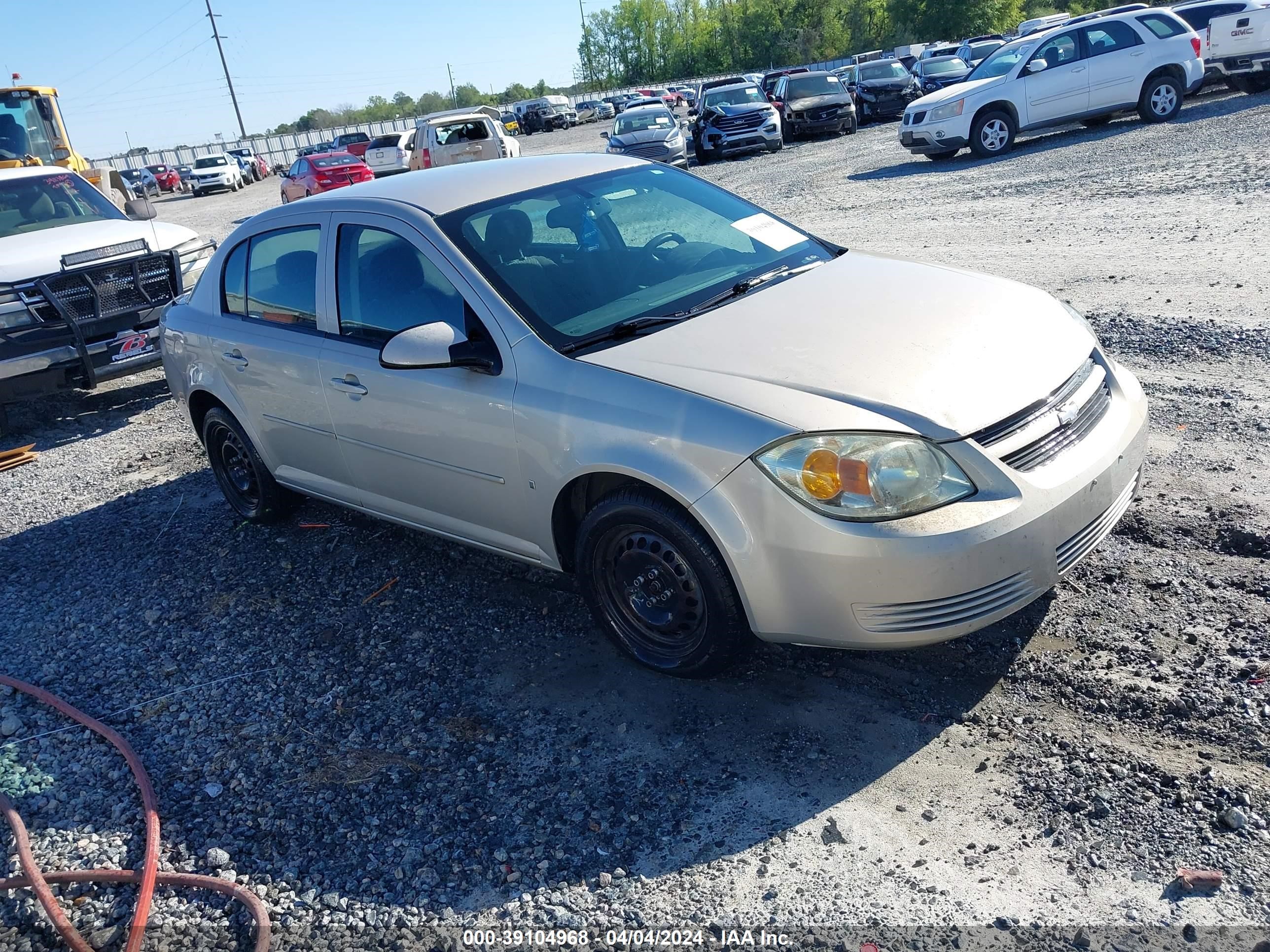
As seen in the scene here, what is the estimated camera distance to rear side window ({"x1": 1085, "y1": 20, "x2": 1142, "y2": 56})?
15625 millimetres

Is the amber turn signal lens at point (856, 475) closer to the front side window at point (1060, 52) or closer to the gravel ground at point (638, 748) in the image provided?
the gravel ground at point (638, 748)

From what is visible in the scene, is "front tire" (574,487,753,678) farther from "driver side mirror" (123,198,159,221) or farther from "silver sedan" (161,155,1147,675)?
"driver side mirror" (123,198,159,221)

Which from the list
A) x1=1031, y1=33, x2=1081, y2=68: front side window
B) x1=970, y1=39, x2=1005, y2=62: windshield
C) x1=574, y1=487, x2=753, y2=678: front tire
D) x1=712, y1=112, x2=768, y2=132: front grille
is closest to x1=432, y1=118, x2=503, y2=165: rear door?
x1=712, y1=112, x2=768, y2=132: front grille

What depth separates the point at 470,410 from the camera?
3.85 metres

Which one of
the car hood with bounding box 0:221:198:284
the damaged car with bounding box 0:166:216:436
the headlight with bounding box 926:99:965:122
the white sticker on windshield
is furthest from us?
the headlight with bounding box 926:99:965:122

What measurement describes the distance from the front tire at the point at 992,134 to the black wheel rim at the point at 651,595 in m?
14.7

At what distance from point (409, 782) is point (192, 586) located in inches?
94.9

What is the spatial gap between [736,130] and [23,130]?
45.0 feet

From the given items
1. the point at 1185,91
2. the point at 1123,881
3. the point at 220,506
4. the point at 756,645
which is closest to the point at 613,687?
the point at 756,645

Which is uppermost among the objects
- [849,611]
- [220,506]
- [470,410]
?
[470,410]

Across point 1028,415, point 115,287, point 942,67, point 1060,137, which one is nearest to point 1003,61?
point 1060,137

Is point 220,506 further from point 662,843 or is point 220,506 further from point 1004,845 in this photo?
point 1004,845

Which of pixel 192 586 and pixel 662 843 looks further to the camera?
pixel 192 586

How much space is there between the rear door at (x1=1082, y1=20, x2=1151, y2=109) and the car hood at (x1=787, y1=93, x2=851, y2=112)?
28.2 feet
